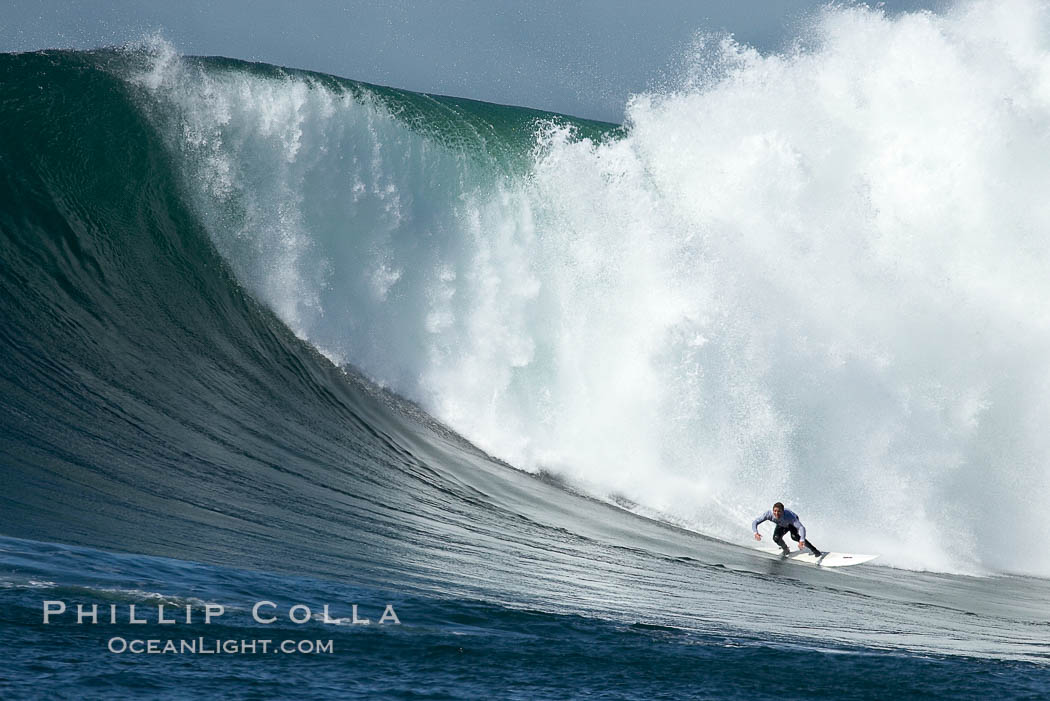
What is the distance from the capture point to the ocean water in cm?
516

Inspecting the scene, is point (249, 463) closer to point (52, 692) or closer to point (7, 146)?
point (52, 692)

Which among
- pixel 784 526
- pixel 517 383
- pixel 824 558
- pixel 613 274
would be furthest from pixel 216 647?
pixel 613 274

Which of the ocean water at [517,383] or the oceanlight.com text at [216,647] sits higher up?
the ocean water at [517,383]

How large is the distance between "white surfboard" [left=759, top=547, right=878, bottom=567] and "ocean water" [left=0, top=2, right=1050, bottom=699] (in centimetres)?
15

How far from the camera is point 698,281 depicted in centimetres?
1426

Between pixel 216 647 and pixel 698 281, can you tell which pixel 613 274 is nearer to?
pixel 698 281

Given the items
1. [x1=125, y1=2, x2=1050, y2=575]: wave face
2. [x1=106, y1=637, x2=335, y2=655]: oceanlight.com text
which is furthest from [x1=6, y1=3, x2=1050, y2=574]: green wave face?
[x1=106, y1=637, x2=335, y2=655]: oceanlight.com text

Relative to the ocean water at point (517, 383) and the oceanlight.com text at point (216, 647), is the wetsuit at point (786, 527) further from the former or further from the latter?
the oceanlight.com text at point (216, 647)

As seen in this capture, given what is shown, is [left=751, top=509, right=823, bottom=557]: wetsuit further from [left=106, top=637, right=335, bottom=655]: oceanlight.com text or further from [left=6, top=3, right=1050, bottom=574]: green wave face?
[left=106, top=637, right=335, bottom=655]: oceanlight.com text

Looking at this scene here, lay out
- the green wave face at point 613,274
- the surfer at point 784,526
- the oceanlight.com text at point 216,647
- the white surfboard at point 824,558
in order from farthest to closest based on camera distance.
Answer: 1. the green wave face at point 613,274
2. the surfer at point 784,526
3. the white surfboard at point 824,558
4. the oceanlight.com text at point 216,647

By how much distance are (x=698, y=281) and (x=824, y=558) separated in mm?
4743

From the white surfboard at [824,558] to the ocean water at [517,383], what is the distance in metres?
0.15

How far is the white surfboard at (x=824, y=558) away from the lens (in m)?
10.5

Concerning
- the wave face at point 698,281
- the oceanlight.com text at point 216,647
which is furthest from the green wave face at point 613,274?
the oceanlight.com text at point 216,647
